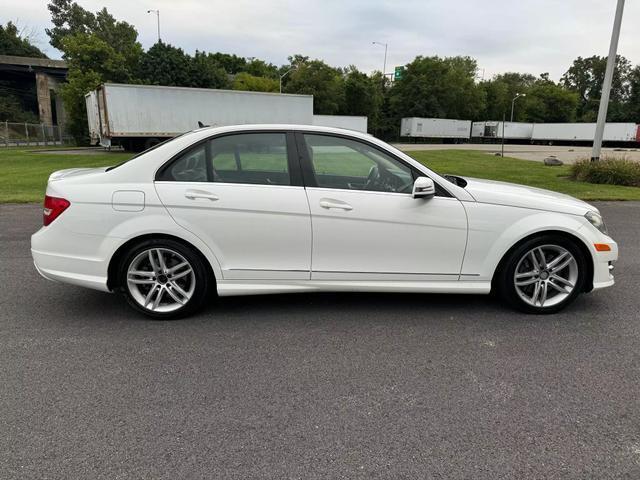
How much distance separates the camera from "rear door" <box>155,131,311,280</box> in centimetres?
377

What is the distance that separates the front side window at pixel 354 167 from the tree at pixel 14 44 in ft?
248

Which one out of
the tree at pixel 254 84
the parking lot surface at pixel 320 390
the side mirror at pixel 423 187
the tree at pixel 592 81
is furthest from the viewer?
the tree at pixel 592 81

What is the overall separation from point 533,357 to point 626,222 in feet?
21.9

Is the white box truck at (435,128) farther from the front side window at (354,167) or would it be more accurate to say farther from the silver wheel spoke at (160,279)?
the silver wheel spoke at (160,279)

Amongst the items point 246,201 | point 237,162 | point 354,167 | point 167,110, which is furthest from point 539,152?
point 246,201

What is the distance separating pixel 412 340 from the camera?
3.63 m

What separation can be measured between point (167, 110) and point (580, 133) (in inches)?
2064

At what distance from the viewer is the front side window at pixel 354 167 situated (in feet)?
12.9

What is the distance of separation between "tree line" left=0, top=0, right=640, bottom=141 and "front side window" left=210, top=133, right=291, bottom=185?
38.1m

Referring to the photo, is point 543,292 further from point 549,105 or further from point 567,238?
point 549,105

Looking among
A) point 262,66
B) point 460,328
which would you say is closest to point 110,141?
point 460,328

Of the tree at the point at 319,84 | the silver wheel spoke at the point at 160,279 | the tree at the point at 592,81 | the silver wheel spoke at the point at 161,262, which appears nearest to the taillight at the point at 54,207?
the silver wheel spoke at the point at 160,279

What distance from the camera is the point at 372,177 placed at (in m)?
4.03

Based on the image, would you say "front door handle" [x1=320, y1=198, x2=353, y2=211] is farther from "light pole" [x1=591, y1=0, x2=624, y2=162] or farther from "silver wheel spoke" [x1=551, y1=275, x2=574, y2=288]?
"light pole" [x1=591, y1=0, x2=624, y2=162]
